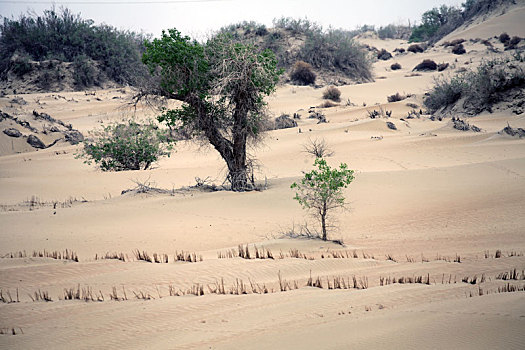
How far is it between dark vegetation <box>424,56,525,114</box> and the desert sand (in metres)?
3.61

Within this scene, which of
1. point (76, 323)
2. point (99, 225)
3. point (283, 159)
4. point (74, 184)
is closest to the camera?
point (76, 323)

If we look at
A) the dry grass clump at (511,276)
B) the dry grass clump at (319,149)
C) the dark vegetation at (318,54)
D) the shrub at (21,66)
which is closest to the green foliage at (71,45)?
the shrub at (21,66)

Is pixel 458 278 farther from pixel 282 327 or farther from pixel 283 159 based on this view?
pixel 283 159

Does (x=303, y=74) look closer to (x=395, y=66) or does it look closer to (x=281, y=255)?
(x=395, y=66)

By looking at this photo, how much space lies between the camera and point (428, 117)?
2345cm

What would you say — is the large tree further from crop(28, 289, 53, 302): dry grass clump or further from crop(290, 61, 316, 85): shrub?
crop(290, 61, 316, 85): shrub

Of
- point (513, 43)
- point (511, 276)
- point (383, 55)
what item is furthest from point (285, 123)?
point (383, 55)

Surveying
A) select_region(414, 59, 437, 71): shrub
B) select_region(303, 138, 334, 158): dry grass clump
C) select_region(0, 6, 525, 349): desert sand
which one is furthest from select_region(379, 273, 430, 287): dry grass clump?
select_region(414, 59, 437, 71): shrub

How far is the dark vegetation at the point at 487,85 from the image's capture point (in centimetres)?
2070

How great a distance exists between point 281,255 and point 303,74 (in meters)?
30.3

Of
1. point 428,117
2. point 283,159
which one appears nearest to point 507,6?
point 428,117

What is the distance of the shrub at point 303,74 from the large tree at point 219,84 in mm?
24342

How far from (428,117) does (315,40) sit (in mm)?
17497

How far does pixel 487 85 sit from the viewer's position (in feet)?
69.7
